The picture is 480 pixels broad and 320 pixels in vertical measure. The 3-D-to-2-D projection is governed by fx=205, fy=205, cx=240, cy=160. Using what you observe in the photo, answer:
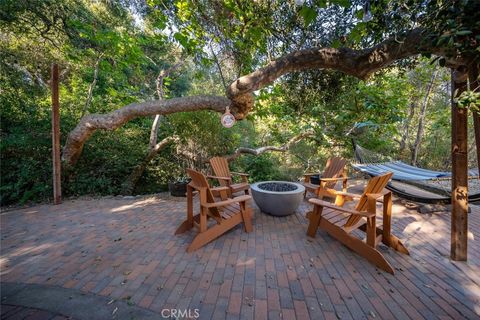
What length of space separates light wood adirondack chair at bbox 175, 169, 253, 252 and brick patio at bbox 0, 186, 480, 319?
12cm

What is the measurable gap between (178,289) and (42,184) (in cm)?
431

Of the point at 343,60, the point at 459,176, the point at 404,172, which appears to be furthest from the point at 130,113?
the point at 404,172

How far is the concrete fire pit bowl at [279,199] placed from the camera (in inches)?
119

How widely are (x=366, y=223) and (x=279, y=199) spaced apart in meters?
1.12

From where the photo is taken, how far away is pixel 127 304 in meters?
1.45

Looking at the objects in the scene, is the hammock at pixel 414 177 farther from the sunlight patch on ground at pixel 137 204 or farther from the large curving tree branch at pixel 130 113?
the sunlight patch on ground at pixel 137 204

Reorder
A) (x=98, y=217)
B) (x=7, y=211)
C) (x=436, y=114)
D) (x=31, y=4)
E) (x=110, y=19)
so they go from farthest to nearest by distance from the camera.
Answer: (x=436, y=114) → (x=110, y=19) → (x=31, y=4) → (x=7, y=211) → (x=98, y=217)

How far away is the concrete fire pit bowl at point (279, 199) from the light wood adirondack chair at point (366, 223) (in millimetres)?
598

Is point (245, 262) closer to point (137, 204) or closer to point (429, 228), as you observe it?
point (429, 228)

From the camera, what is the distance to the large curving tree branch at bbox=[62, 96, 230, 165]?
326 cm

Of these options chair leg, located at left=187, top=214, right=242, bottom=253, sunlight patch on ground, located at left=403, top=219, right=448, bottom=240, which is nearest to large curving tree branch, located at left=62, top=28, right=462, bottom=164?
chair leg, located at left=187, top=214, right=242, bottom=253

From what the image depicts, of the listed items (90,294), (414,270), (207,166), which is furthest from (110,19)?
(414,270)

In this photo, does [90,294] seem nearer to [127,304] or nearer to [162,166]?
[127,304]

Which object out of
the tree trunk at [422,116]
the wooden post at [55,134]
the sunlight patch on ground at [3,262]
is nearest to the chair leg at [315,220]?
the sunlight patch on ground at [3,262]
